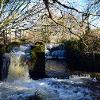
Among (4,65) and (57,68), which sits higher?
(4,65)

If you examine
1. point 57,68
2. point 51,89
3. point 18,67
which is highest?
point 18,67

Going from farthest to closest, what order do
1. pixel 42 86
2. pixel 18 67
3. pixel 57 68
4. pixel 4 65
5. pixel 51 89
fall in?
pixel 57 68 < pixel 18 67 < pixel 4 65 < pixel 42 86 < pixel 51 89

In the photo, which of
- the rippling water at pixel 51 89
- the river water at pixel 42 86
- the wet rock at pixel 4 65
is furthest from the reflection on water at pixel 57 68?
the wet rock at pixel 4 65

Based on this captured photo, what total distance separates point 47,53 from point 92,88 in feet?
→ 39.5

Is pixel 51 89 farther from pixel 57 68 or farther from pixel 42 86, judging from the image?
pixel 57 68

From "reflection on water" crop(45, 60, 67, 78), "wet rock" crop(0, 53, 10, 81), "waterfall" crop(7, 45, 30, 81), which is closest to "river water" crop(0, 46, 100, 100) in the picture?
"waterfall" crop(7, 45, 30, 81)

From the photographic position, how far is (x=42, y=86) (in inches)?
551

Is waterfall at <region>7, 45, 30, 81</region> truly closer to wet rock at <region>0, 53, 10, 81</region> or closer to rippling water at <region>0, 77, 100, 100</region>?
wet rock at <region>0, 53, 10, 81</region>

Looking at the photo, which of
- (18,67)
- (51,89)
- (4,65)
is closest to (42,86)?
(51,89)

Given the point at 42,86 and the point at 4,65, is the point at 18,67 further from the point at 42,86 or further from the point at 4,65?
the point at 42,86

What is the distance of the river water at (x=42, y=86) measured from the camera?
470 inches

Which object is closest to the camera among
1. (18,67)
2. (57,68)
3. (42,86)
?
(42,86)

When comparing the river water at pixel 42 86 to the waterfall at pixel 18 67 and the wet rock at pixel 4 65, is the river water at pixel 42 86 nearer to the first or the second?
the waterfall at pixel 18 67

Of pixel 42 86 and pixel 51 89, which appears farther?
pixel 42 86
